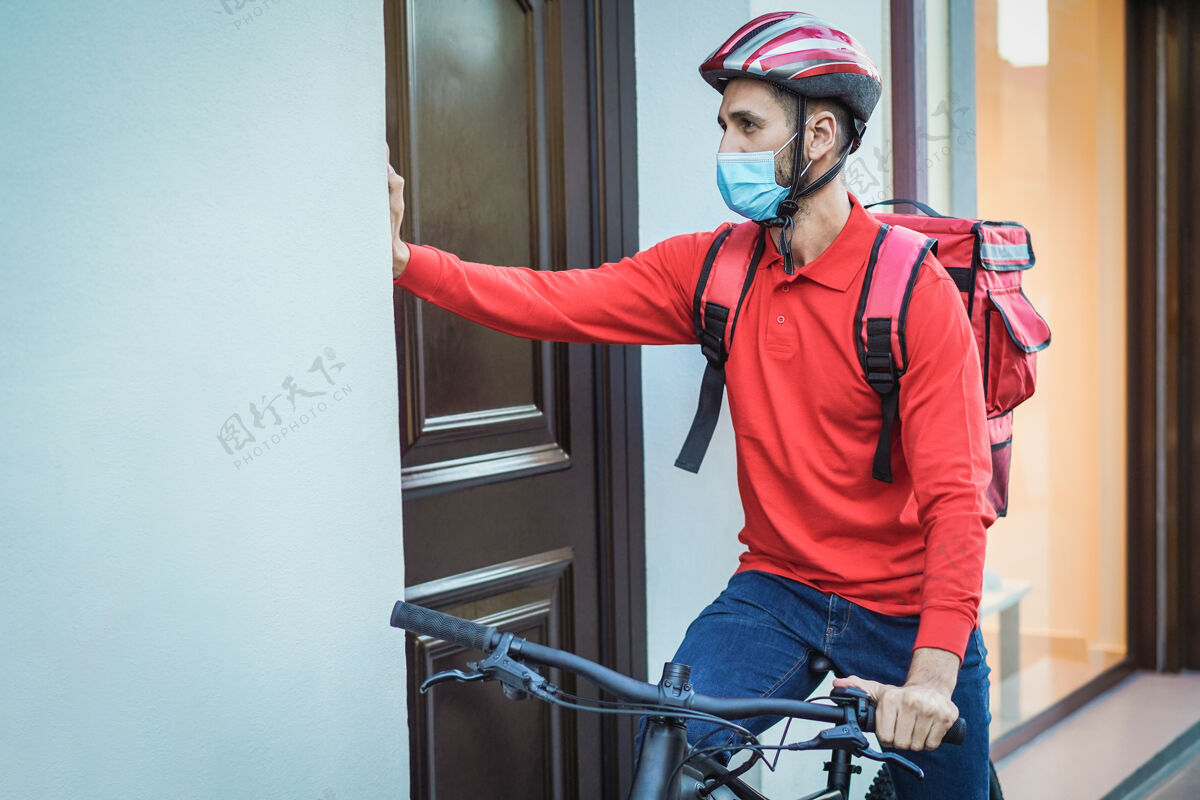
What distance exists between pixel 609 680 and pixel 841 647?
2.80ft

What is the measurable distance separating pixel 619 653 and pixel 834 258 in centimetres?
120

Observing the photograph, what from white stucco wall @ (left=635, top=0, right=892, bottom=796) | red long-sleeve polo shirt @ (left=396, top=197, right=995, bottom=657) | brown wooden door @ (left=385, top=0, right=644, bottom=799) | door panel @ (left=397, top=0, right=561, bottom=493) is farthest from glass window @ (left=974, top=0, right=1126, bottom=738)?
red long-sleeve polo shirt @ (left=396, top=197, right=995, bottom=657)

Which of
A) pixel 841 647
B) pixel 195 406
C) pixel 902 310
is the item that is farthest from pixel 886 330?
pixel 195 406

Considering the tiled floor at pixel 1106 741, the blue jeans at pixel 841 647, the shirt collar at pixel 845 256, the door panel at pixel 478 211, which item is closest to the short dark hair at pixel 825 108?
the shirt collar at pixel 845 256

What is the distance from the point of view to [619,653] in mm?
2887

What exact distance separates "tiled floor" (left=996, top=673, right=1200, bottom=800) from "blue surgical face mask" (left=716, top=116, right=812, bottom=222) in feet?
8.84

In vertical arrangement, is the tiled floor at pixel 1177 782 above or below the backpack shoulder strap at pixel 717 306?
below

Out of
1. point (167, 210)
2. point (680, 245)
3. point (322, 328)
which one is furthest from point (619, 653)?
point (167, 210)

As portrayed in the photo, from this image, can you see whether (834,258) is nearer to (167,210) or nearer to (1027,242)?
(1027,242)

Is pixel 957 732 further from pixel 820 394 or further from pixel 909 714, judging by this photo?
pixel 820 394

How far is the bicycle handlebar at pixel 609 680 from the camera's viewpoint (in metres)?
1.45

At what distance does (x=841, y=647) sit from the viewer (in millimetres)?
2172

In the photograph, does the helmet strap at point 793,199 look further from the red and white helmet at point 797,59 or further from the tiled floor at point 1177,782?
the tiled floor at point 1177,782

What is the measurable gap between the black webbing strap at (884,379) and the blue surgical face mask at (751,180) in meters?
0.31
